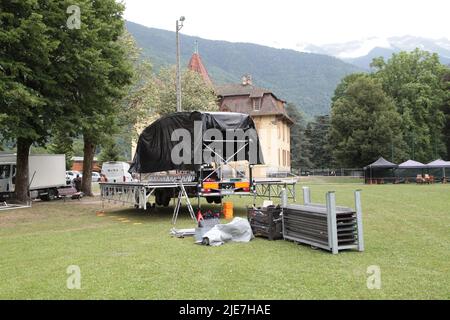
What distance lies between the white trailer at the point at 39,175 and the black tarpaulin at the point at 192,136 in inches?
442

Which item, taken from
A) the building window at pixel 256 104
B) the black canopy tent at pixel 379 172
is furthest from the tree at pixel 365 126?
the building window at pixel 256 104

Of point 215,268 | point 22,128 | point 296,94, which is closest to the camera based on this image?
point 215,268

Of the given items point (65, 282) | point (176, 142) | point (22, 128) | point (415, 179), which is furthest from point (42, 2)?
point (415, 179)

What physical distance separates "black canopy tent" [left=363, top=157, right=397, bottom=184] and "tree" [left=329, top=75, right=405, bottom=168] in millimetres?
7891

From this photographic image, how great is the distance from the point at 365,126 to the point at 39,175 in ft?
140

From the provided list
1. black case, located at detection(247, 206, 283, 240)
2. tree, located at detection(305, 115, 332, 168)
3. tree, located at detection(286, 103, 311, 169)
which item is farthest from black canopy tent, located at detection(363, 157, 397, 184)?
black case, located at detection(247, 206, 283, 240)

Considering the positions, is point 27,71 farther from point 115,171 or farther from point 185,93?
point 115,171

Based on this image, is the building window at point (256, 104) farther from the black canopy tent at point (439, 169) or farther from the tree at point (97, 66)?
the tree at point (97, 66)

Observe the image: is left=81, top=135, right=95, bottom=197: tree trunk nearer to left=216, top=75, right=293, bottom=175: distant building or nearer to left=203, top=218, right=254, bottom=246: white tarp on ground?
left=203, top=218, right=254, bottom=246: white tarp on ground

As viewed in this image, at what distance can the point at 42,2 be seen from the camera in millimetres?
18844

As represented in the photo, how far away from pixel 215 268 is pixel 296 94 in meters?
194

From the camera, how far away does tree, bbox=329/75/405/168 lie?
188 ft
